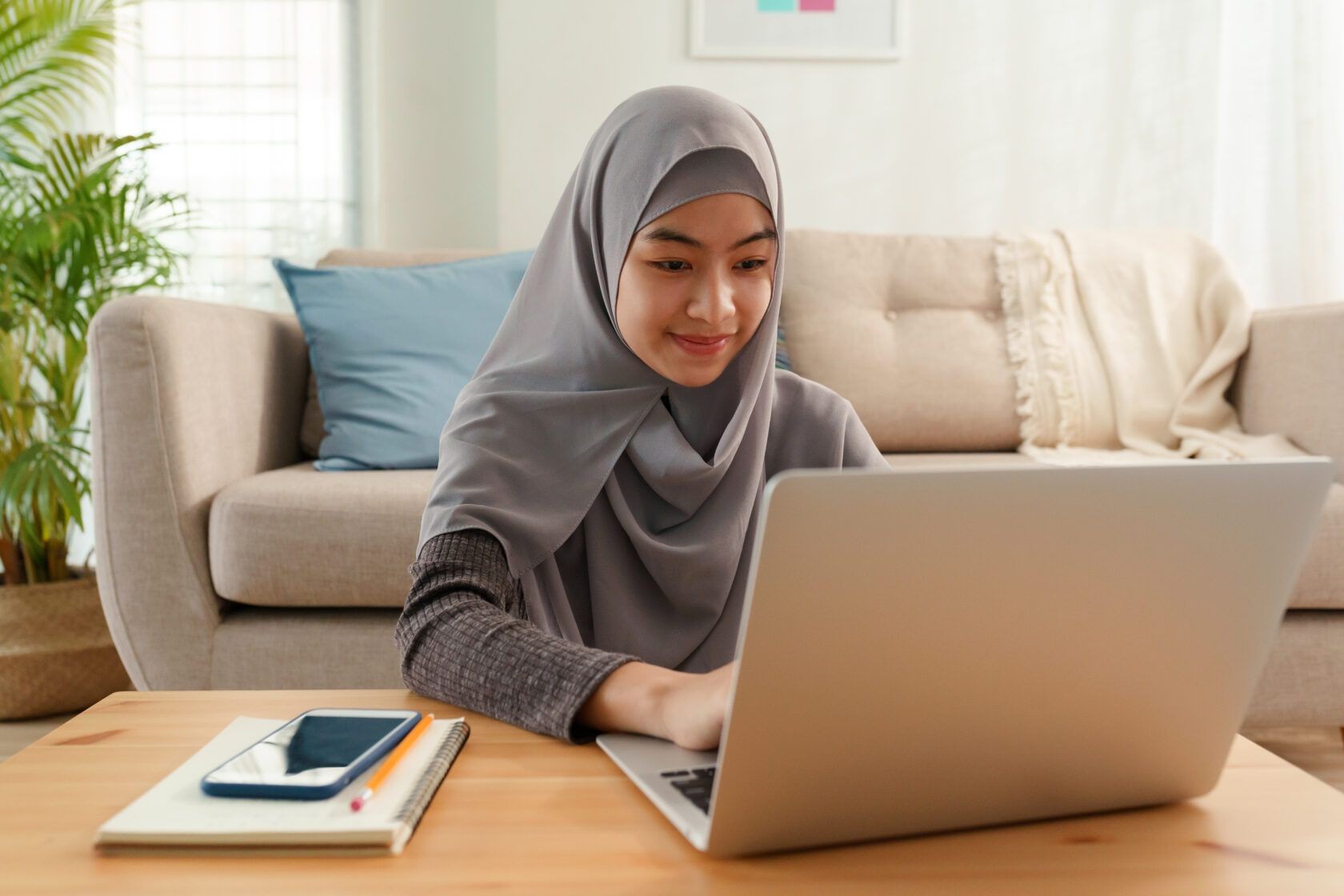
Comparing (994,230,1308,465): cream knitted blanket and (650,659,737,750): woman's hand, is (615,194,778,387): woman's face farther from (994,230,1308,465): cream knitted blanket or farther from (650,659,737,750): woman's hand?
(994,230,1308,465): cream knitted blanket

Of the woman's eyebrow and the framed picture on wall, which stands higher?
the framed picture on wall

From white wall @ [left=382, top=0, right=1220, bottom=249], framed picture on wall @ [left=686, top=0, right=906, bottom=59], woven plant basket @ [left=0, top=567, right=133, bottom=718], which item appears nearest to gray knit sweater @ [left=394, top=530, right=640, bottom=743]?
woven plant basket @ [left=0, top=567, right=133, bottom=718]

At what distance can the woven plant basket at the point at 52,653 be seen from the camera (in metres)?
2.08

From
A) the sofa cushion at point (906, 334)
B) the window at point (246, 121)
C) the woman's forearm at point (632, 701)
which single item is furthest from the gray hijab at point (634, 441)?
the window at point (246, 121)

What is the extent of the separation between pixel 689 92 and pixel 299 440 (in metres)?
Answer: 1.45

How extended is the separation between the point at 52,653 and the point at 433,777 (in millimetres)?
1816

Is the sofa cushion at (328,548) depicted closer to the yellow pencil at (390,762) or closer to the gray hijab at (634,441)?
the gray hijab at (634,441)

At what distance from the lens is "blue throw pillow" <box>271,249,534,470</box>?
6.79ft

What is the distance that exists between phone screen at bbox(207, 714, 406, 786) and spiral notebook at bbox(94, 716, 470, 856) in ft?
0.03

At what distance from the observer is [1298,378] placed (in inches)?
82.0

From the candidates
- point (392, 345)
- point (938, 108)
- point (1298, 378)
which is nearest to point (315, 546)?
point (392, 345)

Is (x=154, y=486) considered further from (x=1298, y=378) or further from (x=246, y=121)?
(x=1298, y=378)

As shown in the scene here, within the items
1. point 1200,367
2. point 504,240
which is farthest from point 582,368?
point 504,240

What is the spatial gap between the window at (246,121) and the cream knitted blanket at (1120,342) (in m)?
1.87
